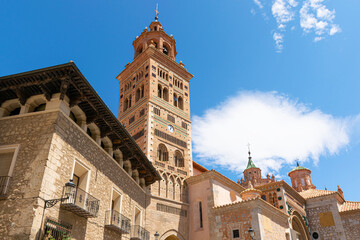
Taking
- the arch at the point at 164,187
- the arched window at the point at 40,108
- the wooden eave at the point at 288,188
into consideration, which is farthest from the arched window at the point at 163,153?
the arched window at the point at 40,108

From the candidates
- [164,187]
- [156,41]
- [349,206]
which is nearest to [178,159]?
[164,187]

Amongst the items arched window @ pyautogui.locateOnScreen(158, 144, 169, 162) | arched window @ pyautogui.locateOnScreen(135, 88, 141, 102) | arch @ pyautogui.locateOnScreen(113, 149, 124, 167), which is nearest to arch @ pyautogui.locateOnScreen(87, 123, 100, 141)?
arch @ pyautogui.locateOnScreen(113, 149, 124, 167)

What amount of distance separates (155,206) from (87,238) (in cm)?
857

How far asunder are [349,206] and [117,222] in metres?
23.2

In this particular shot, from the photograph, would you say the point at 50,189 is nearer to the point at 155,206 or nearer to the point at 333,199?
the point at 155,206

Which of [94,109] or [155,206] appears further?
[155,206]

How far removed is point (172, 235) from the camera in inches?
790

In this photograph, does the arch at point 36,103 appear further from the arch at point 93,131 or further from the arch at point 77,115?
the arch at point 93,131

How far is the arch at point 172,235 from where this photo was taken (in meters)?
19.3

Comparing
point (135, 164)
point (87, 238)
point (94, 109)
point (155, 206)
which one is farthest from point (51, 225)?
point (155, 206)

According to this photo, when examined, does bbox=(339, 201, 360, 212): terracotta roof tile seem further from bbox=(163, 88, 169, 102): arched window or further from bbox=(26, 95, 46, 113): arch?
bbox=(26, 95, 46, 113): arch

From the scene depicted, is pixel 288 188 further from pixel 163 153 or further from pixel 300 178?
pixel 300 178

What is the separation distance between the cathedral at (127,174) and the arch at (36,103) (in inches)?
1.4

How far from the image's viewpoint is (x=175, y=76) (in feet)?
89.8
